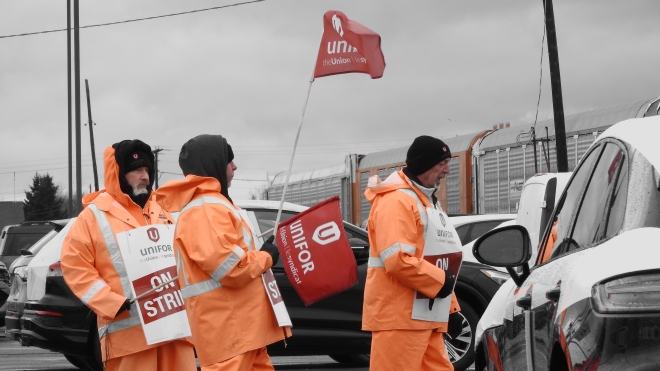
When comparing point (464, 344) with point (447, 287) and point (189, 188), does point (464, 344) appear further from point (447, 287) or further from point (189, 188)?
point (189, 188)

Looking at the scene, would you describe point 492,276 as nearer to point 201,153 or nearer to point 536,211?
point 536,211

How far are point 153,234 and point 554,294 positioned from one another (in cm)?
342

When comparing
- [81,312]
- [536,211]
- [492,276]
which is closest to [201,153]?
[81,312]

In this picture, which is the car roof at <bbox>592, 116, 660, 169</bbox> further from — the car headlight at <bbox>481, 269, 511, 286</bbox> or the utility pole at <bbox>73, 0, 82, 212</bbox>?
the utility pole at <bbox>73, 0, 82, 212</bbox>

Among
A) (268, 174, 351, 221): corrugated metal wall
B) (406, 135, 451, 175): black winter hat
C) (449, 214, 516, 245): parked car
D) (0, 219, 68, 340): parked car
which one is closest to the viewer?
(406, 135, 451, 175): black winter hat

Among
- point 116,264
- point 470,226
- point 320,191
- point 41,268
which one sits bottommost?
point 320,191

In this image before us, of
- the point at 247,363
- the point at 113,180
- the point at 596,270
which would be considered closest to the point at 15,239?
the point at 113,180

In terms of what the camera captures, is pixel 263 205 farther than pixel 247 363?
Yes

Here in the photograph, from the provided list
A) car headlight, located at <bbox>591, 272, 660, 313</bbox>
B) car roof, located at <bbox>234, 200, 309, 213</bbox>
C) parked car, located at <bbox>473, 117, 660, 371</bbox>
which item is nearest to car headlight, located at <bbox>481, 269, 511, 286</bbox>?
car roof, located at <bbox>234, 200, 309, 213</bbox>

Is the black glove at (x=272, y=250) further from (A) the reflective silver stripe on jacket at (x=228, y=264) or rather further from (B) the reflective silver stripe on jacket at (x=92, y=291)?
(B) the reflective silver stripe on jacket at (x=92, y=291)

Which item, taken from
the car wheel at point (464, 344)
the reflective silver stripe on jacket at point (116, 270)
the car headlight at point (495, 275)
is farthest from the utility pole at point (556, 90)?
the reflective silver stripe on jacket at point (116, 270)

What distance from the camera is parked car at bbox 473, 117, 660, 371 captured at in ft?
8.75

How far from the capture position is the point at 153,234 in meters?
6.29

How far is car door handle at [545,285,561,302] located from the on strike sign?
3099mm
